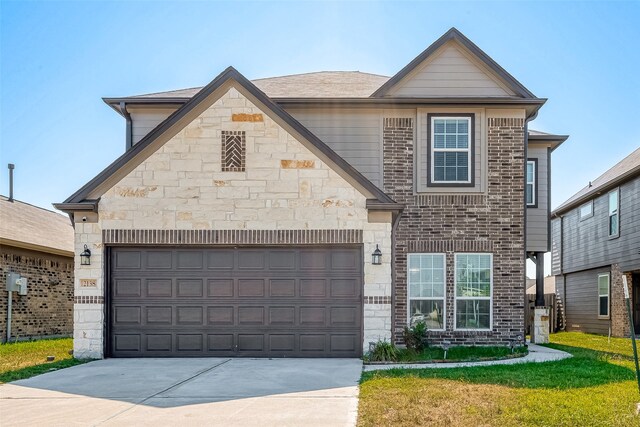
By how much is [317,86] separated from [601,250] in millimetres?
13284

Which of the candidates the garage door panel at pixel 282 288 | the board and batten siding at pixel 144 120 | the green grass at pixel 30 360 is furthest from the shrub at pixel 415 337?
the board and batten siding at pixel 144 120

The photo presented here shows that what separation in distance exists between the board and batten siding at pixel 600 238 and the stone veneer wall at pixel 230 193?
11.8m

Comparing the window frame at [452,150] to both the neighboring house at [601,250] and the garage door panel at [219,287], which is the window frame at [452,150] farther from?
the neighboring house at [601,250]

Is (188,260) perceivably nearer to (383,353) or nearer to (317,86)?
(383,353)

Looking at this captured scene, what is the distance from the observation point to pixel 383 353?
38.9 ft

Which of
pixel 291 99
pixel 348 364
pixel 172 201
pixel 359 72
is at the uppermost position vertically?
pixel 359 72

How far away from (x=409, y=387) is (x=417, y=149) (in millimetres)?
7145

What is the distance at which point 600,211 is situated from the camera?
23.3 metres

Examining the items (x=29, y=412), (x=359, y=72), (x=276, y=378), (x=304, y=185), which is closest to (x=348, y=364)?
(x=276, y=378)

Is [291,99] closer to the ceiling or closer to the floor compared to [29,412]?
closer to the ceiling

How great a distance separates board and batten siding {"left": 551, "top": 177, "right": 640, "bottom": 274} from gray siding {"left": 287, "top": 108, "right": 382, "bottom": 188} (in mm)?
10146

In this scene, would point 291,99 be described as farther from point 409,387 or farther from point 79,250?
point 409,387

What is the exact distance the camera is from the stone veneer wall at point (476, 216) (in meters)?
14.5

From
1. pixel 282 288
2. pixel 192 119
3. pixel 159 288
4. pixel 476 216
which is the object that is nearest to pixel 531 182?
pixel 476 216
